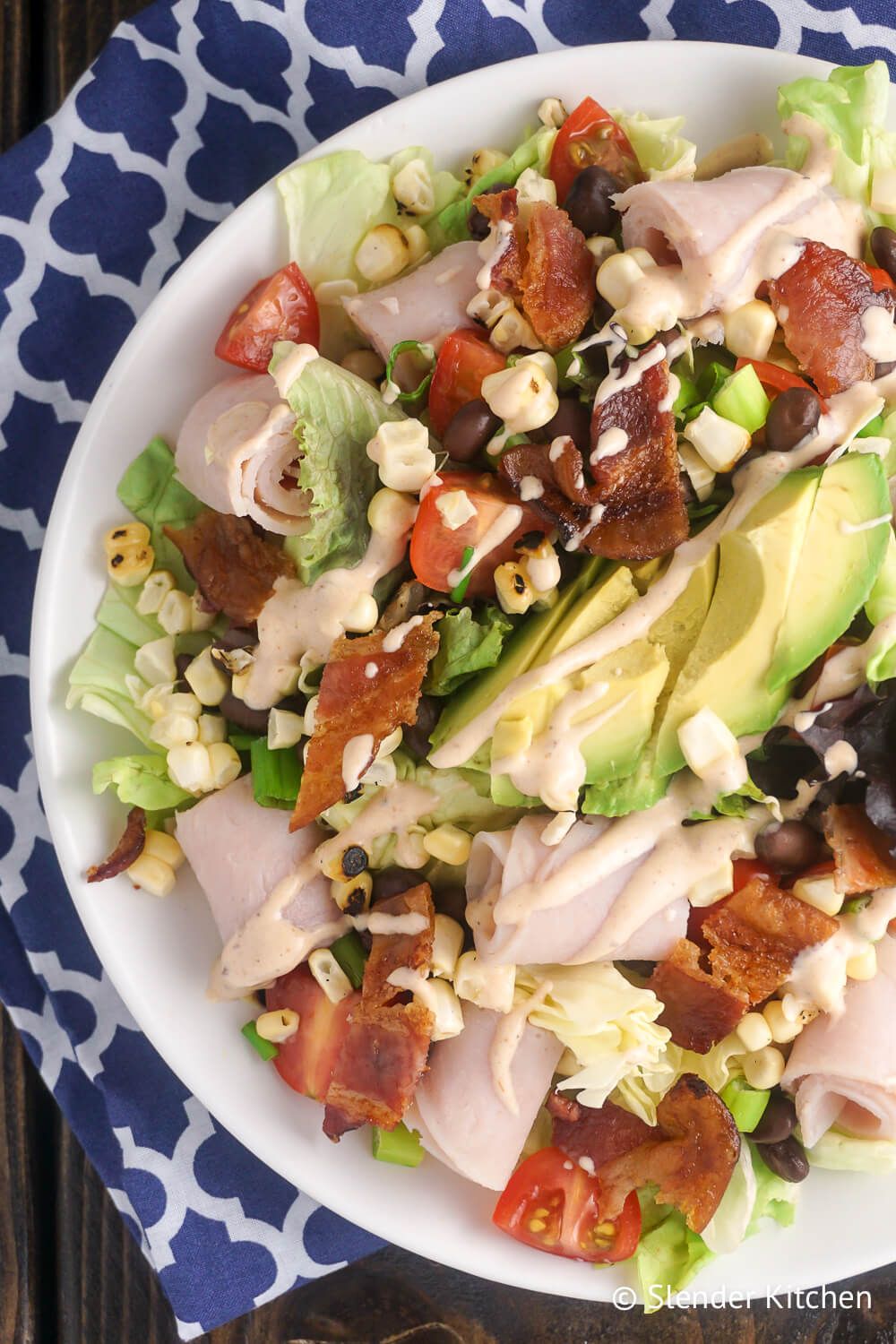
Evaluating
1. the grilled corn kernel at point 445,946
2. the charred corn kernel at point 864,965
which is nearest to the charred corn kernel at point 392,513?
the grilled corn kernel at point 445,946

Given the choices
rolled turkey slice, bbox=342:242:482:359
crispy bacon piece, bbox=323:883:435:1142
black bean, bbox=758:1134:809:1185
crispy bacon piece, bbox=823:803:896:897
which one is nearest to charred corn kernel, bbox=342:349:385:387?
rolled turkey slice, bbox=342:242:482:359

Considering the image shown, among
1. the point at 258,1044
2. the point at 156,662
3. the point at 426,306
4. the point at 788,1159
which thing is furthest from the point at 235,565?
the point at 788,1159

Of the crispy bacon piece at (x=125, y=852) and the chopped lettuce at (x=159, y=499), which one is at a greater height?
the chopped lettuce at (x=159, y=499)

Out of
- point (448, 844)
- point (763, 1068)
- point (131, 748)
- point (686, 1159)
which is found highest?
point (131, 748)

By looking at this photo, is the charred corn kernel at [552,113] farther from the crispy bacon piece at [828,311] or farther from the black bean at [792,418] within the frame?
the black bean at [792,418]

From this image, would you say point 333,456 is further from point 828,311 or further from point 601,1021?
point 601,1021

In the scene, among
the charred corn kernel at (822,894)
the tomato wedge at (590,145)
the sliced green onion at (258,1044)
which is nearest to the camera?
the charred corn kernel at (822,894)

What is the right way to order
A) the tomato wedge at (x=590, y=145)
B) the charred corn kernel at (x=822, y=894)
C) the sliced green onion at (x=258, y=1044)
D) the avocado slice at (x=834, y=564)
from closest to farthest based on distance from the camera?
the avocado slice at (x=834, y=564), the charred corn kernel at (x=822, y=894), the tomato wedge at (x=590, y=145), the sliced green onion at (x=258, y=1044)

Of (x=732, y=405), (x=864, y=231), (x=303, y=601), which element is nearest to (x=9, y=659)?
(x=303, y=601)
